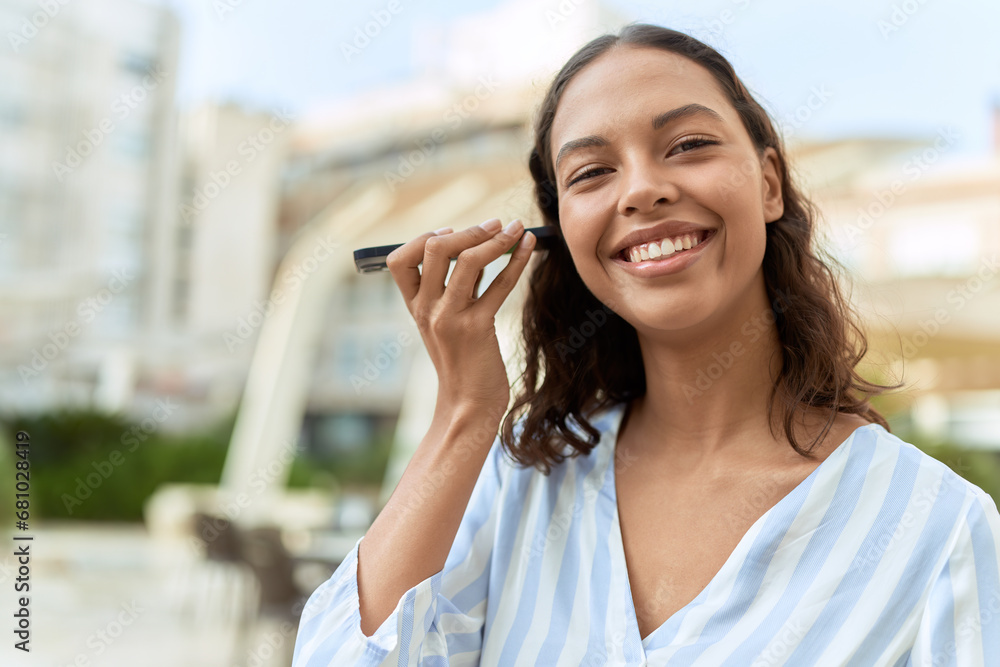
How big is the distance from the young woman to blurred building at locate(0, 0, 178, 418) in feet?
54.4

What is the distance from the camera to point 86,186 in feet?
69.9

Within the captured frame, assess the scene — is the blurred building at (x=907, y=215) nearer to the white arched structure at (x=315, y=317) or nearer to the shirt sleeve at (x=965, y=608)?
the white arched structure at (x=315, y=317)

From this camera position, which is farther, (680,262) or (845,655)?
(680,262)

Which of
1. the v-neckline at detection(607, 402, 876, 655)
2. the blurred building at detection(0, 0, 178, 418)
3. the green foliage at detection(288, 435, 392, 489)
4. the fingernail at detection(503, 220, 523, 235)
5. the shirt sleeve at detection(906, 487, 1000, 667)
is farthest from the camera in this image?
the blurred building at detection(0, 0, 178, 418)

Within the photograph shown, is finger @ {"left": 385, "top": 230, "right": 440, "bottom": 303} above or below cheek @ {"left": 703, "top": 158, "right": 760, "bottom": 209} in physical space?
below

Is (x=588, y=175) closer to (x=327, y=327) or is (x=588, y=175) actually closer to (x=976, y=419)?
(x=976, y=419)

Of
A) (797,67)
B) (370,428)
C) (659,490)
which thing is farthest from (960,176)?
(370,428)

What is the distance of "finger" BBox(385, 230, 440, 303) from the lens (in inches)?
55.7

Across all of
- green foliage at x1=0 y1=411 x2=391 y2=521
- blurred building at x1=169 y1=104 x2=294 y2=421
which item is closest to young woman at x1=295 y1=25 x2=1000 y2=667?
green foliage at x1=0 y1=411 x2=391 y2=521

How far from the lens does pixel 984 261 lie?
24.6 ft

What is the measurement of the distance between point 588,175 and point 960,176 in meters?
8.85

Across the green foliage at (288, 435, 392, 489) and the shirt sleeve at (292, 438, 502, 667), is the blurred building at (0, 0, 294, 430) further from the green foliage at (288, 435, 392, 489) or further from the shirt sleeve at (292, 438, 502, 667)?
the shirt sleeve at (292, 438, 502, 667)

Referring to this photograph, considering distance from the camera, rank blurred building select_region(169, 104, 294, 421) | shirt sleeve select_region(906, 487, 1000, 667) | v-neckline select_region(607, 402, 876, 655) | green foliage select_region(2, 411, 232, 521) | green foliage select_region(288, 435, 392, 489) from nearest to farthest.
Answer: shirt sleeve select_region(906, 487, 1000, 667) < v-neckline select_region(607, 402, 876, 655) < green foliage select_region(2, 411, 232, 521) < green foliage select_region(288, 435, 392, 489) < blurred building select_region(169, 104, 294, 421)

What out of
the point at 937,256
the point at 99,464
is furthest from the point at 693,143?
the point at 99,464
